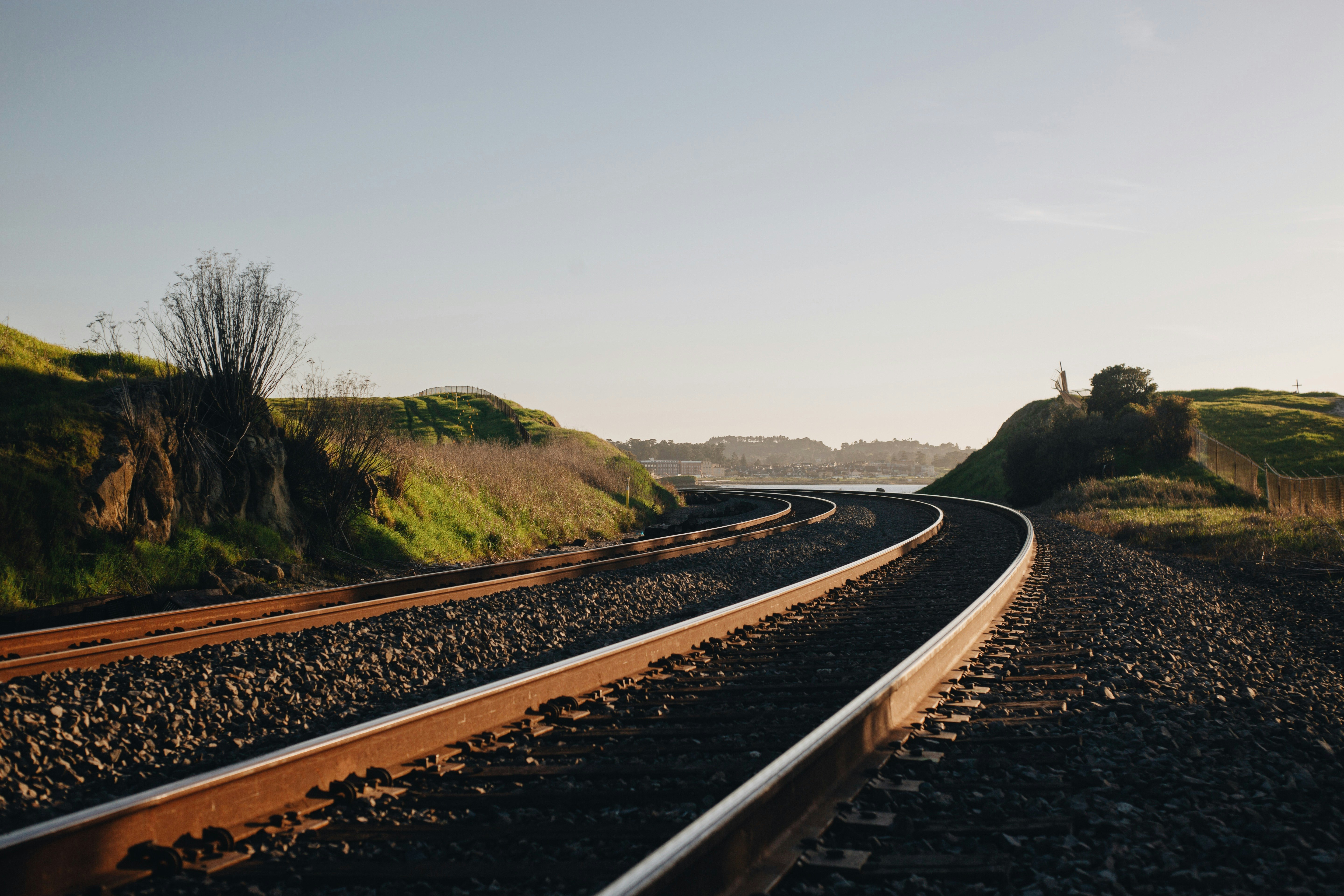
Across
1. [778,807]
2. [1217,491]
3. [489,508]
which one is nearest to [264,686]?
[778,807]

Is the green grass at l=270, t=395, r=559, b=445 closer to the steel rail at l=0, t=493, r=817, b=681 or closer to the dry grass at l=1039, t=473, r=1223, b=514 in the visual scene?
the dry grass at l=1039, t=473, r=1223, b=514

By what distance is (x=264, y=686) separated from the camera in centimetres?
580

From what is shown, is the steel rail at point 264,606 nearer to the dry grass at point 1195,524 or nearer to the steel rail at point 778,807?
the steel rail at point 778,807

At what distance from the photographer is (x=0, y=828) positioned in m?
3.75

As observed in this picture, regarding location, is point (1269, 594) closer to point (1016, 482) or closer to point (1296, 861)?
point (1296, 861)

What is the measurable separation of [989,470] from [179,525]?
50917mm

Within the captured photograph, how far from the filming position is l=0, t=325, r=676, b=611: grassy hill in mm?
9852

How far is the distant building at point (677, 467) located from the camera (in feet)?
339

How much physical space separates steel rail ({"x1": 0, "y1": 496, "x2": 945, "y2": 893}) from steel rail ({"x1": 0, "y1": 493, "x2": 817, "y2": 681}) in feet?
11.6

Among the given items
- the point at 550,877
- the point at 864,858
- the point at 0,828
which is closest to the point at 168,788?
the point at 0,828

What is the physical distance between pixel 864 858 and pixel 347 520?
13.9m

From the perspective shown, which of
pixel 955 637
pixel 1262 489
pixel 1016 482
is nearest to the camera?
pixel 955 637

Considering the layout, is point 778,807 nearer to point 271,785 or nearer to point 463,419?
point 271,785

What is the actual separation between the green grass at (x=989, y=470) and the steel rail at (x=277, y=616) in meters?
37.9
